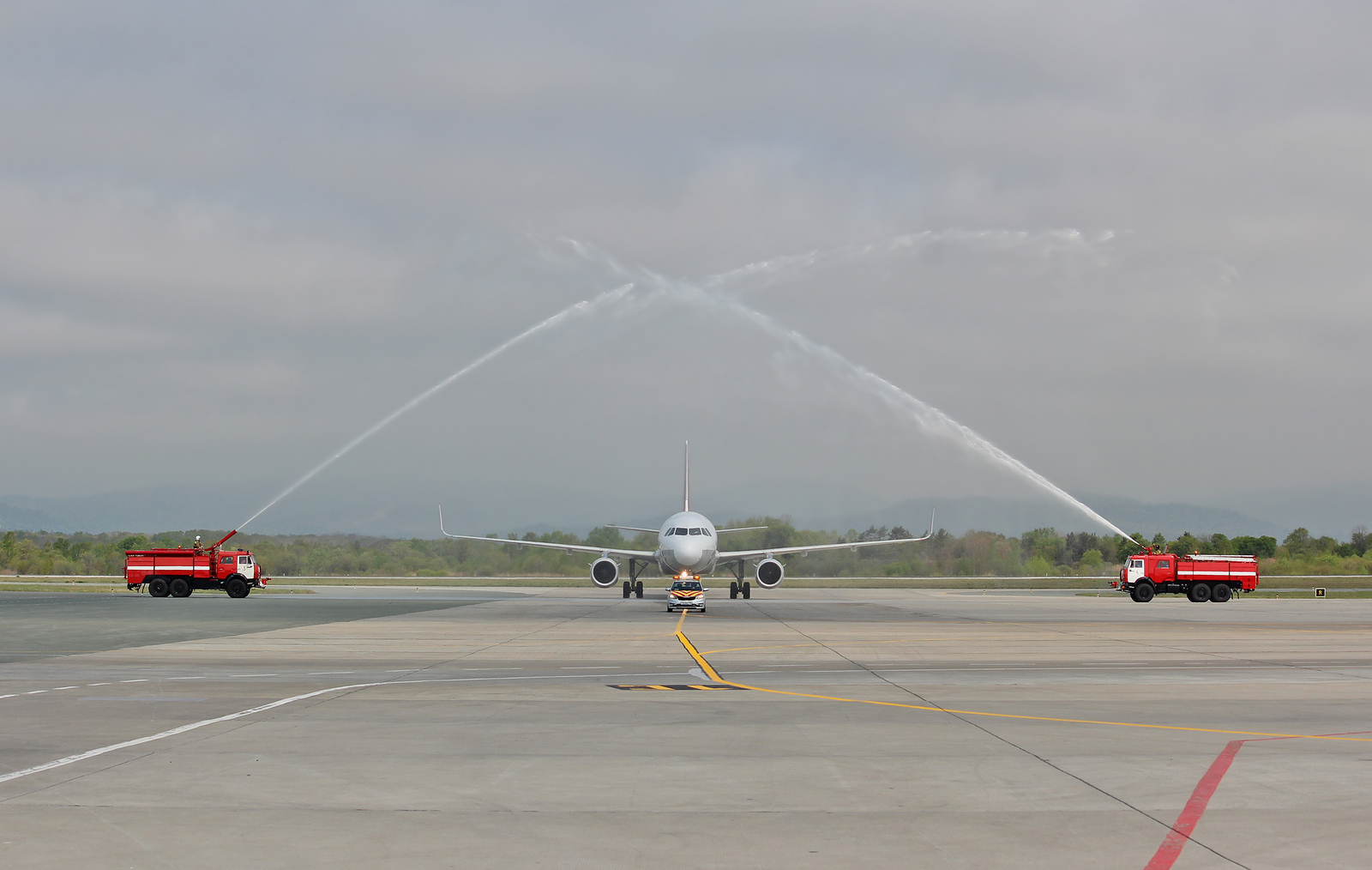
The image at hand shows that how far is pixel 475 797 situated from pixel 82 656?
19.6 meters

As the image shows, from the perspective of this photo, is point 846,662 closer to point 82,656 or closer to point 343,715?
point 343,715

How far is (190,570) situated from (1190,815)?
5812cm

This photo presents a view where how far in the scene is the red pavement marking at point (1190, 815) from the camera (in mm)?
8094

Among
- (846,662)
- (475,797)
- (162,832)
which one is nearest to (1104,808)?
(475,797)

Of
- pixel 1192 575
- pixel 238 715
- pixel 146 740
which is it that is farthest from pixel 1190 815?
pixel 1192 575

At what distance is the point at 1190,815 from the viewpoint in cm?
952

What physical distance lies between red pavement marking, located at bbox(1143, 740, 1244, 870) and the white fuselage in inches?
1746

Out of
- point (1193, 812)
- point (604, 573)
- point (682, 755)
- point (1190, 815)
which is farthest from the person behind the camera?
point (604, 573)

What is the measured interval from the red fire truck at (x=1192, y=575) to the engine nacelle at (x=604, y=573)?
2966cm

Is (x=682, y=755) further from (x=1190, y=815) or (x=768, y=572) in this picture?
(x=768, y=572)

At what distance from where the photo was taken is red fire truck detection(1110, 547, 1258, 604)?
57.4m

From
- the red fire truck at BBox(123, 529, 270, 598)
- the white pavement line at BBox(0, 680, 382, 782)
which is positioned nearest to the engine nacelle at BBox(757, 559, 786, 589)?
the red fire truck at BBox(123, 529, 270, 598)

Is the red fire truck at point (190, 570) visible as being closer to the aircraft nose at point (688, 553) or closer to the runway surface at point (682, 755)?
the aircraft nose at point (688, 553)

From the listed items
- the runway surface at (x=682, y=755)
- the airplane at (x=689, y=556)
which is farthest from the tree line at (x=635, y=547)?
the runway surface at (x=682, y=755)
